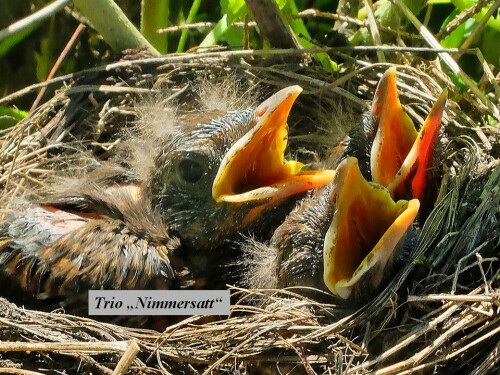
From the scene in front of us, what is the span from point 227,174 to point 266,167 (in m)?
0.08

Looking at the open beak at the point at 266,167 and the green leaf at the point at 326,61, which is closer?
the open beak at the point at 266,167

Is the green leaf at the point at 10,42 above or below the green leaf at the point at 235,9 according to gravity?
below

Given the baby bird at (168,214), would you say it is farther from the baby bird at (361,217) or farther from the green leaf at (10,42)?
the green leaf at (10,42)

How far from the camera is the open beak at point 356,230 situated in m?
1.14

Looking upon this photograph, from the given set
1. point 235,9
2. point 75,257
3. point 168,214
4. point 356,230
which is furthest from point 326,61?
point 75,257

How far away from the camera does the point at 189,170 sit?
149 centimetres

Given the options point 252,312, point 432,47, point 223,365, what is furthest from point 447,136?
point 223,365

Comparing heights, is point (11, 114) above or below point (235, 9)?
below

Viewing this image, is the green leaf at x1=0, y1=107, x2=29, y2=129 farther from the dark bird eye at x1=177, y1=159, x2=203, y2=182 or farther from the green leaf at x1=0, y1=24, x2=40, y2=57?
the dark bird eye at x1=177, y1=159, x2=203, y2=182

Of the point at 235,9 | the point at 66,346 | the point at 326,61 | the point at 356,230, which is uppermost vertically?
the point at 235,9

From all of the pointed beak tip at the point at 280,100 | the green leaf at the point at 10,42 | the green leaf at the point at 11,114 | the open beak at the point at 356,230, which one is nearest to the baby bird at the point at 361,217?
the open beak at the point at 356,230

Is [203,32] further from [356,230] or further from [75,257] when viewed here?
[356,230]

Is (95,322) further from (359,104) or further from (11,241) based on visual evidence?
(359,104)

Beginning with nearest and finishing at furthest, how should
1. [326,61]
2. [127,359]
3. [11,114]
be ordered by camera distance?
[127,359]
[326,61]
[11,114]
